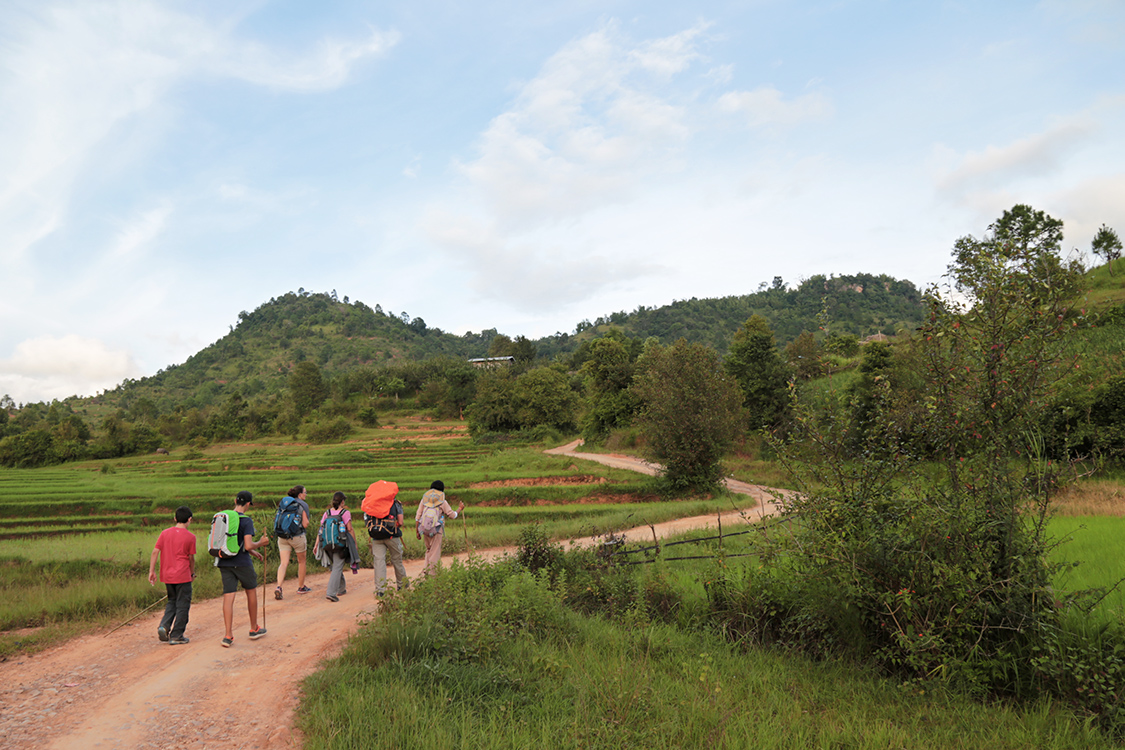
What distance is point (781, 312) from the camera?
146 metres

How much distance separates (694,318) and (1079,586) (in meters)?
154

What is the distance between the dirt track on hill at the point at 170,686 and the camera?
201 inches

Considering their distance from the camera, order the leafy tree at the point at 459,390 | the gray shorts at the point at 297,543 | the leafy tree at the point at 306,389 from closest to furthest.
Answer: the gray shorts at the point at 297,543 < the leafy tree at the point at 459,390 < the leafy tree at the point at 306,389

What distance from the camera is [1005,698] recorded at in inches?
230

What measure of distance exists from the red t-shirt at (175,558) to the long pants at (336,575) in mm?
2759

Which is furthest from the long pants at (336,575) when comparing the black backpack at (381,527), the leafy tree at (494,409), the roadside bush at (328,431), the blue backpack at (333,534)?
the roadside bush at (328,431)

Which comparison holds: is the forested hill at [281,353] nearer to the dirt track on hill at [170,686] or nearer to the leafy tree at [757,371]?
the leafy tree at [757,371]

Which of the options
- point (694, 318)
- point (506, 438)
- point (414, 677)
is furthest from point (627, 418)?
point (694, 318)

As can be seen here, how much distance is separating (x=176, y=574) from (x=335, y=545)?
2.99 metres

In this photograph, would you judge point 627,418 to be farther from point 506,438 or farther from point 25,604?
point 25,604

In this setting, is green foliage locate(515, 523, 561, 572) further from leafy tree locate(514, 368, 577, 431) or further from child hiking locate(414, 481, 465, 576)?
leafy tree locate(514, 368, 577, 431)

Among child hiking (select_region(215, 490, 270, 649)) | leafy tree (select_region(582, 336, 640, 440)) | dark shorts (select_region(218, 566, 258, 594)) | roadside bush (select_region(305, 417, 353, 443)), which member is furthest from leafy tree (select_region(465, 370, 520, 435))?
dark shorts (select_region(218, 566, 258, 594))

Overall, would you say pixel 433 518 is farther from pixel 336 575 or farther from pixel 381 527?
pixel 336 575

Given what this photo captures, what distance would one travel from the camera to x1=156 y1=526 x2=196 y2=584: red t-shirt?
25.6 ft
